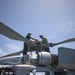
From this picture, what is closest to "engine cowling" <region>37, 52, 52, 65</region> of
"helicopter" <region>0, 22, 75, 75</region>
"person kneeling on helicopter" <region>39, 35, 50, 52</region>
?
"helicopter" <region>0, 22, 75, 75</region>

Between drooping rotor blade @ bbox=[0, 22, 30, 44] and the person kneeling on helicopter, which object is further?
the person kneeling on helicopter

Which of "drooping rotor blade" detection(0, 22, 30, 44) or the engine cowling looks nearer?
"drooping rotor blade" detection(0, 22, 30, 44)

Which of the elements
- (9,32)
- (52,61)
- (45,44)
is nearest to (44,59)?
(52,61)

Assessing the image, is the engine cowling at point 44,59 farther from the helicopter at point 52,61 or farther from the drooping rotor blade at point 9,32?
the drooping rotor blade at point 9,32

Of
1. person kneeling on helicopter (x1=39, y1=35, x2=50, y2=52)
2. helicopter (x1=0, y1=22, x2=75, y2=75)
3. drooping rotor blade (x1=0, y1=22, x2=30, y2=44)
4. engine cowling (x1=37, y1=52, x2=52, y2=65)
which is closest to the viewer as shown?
drooping rotor blade (x1=0, y1=22, x2=30, y2=44)

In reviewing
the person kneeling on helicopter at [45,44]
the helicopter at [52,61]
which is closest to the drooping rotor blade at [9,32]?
the helicopter at [52,61]

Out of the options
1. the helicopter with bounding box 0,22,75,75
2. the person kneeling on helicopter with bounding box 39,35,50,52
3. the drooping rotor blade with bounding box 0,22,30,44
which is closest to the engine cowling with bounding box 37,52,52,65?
the helicopter with bounding box 0,22,75,75

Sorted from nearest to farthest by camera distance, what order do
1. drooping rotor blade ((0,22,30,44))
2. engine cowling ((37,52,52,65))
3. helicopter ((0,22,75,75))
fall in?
drooping rotor blade ((0,22,30,44)) < helicopter ((0,22,75,75)) < engine cowling ((37,52,52,65))

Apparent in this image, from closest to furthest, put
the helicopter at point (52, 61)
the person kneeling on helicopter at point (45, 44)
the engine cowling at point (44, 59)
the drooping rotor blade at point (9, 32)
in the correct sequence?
the drooping rotor blade at point (9, 32) < the helicopter at point (52, 61) < the engine cowling at point (44, 59) < the person kneeling on helicopter at point (45, 44)

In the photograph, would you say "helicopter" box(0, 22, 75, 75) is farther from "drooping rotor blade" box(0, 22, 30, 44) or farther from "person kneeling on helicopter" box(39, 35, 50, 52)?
"drooping rotor blade" box(0, 22, 30, 44)

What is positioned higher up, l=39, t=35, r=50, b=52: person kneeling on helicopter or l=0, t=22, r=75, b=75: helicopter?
l=39, t=35, r=50, b=52: person kneeling on helicopter

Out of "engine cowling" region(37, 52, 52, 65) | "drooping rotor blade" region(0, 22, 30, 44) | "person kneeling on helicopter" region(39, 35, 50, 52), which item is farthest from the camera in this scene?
"person kneeling on helicopter" region(39, 35, 50, 52)

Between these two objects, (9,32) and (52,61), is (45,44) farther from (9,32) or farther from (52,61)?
(9,32)

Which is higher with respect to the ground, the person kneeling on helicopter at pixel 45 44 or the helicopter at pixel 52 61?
the person kneeling on helicopter at pixel 45 44
